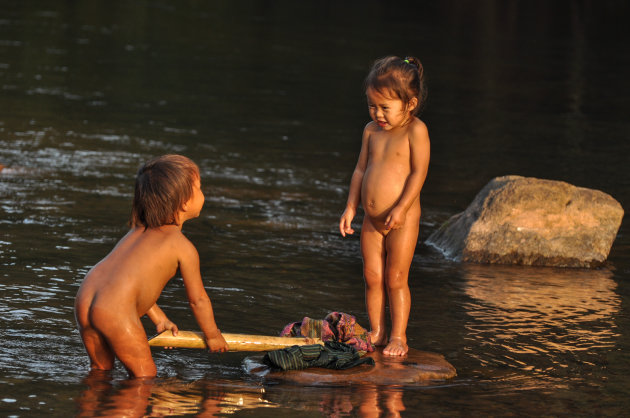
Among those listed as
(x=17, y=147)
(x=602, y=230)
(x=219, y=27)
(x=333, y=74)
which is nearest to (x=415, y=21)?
(x=219, y=27)

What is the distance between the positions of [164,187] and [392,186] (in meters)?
1.31

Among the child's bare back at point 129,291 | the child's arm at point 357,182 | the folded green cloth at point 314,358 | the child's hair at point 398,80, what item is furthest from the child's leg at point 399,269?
the child's bare back at point 129,291

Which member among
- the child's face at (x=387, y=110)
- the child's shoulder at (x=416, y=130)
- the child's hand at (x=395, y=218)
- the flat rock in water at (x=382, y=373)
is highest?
the child's face at (x=387, y=110)

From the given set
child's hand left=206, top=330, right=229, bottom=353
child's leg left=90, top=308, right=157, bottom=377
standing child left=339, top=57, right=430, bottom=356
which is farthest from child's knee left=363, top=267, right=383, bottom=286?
child's leg left=90, top=308, right=157, bottom=377

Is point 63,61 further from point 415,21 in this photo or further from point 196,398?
point 415,21

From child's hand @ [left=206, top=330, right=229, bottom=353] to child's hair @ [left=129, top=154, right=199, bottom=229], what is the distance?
57cm

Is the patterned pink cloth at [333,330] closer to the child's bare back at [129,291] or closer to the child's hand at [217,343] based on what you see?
the child's hand at [217,343]

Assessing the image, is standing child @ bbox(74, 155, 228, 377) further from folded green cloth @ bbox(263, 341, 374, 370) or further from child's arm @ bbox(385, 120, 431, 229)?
child's arm @ bbox(385, 120, 431, 229)

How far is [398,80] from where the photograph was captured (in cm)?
554

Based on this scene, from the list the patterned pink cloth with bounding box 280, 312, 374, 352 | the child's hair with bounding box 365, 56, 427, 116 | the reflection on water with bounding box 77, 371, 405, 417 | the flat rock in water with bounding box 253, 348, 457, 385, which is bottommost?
the reflection on water with bounding box 77, 371, 405, 417

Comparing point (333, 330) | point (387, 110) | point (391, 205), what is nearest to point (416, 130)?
point (387, 110)

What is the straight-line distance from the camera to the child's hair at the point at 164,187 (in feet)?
16.1

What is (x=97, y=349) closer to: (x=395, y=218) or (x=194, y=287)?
(x=194, y=287)

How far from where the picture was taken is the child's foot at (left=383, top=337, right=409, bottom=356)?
18.0 ft
